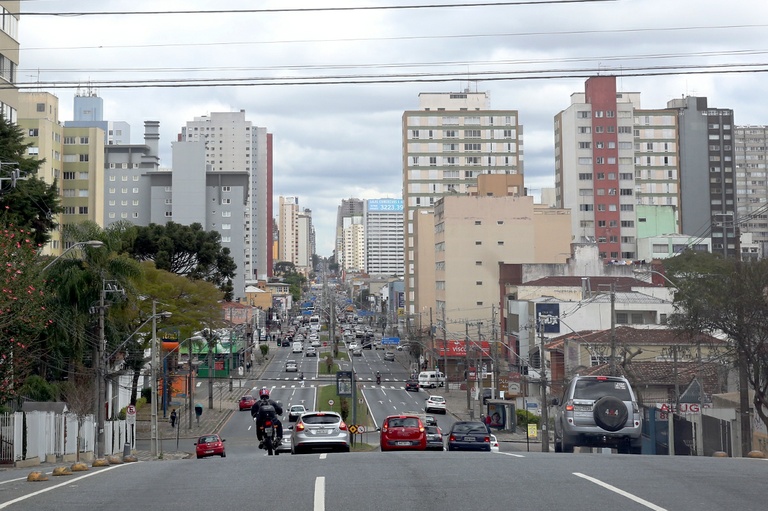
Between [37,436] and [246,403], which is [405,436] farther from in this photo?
[246,403]

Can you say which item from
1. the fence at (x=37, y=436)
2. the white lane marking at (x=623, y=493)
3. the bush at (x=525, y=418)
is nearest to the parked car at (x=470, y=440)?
the fence at (x=37, y=436)

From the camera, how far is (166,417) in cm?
6712

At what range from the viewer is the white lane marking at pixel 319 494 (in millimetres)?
11378

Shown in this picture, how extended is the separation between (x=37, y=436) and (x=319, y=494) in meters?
21.2

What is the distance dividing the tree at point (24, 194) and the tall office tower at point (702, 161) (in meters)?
109

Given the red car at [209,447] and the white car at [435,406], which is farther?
the white car at [435,406]

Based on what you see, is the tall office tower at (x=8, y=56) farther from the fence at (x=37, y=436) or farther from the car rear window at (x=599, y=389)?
the car rear window at (x=599, y=389)

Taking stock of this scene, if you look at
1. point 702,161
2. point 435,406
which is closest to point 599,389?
point 435,406

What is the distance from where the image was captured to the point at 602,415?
81.1ft

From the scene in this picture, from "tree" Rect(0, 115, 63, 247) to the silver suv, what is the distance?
24536mm

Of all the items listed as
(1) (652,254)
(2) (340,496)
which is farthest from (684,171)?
(2) (340,496)

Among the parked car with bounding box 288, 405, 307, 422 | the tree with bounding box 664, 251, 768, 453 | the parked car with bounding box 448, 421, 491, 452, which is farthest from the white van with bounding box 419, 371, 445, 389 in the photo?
the parked car with bounding box 448, 421, 491, 452

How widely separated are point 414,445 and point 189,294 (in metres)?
39.9

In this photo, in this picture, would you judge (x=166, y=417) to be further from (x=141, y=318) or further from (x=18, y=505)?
(x=18, y=505)
